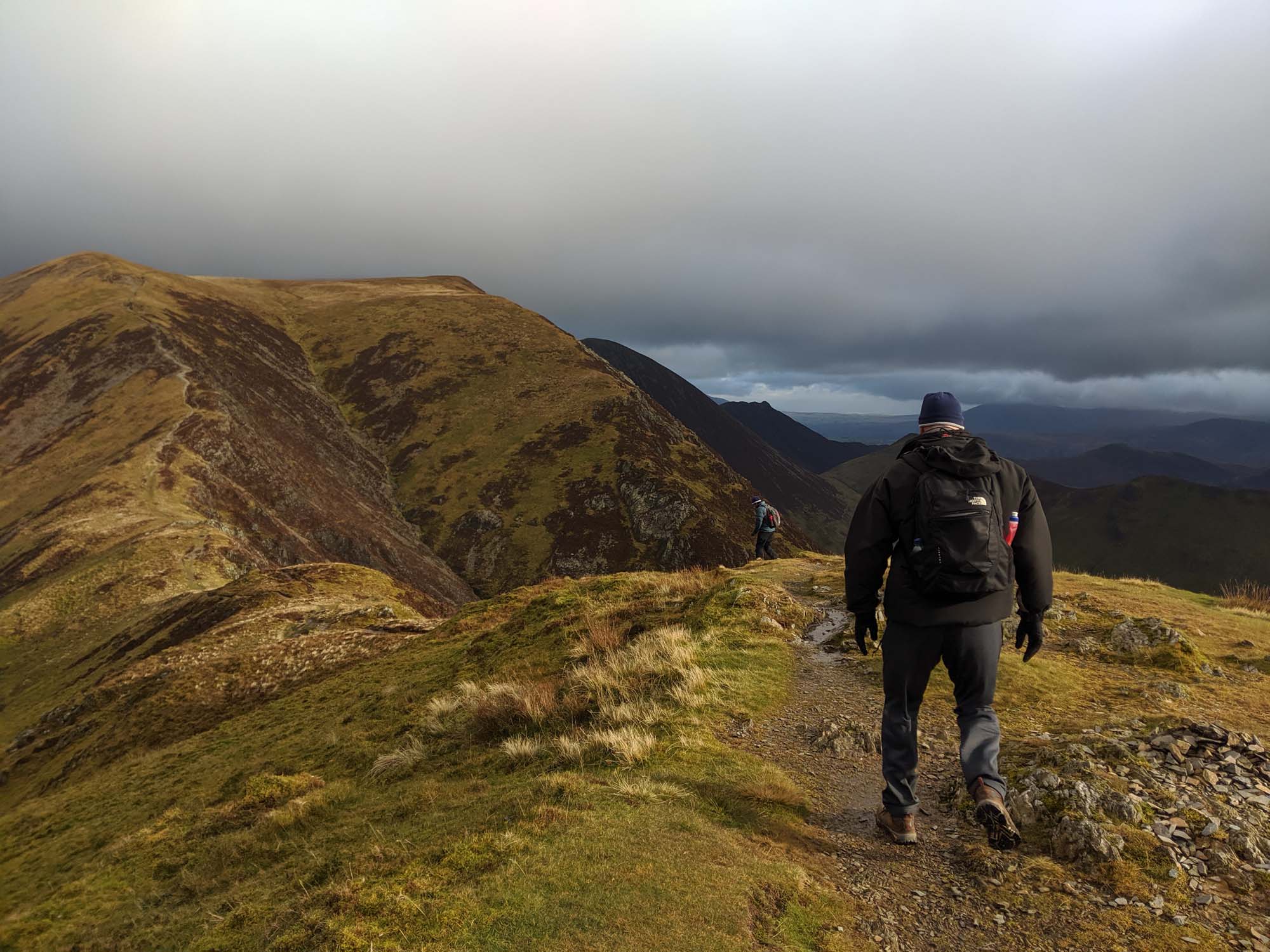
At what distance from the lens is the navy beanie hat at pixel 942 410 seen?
6461mm

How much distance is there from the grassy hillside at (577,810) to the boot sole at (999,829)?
0.54 feet

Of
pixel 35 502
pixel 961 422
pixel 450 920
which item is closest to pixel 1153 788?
pixel 961 422

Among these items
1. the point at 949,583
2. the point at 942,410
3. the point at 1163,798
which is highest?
the point at 942,410

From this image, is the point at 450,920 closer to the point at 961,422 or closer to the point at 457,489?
the point at 961,422

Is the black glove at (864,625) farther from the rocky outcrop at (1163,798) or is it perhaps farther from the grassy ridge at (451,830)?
the rocky outcrop at (1163,798)

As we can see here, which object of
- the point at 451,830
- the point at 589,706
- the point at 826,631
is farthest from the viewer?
the point at 826,631

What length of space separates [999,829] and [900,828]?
2.88 ft

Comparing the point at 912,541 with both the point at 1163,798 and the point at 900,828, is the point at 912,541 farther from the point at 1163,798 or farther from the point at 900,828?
the point at 1163,798

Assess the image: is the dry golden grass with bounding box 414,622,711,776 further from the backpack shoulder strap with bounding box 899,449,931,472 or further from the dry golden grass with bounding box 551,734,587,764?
the backpack shoulder strap with bounding box 899,449,931,472

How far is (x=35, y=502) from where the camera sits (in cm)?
6244

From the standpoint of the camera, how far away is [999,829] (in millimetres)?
5703

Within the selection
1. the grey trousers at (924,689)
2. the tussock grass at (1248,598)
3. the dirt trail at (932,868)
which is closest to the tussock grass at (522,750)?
the dirt trail at (932,868)

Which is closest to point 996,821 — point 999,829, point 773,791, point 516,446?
point 999,829

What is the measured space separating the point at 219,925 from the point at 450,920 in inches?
119
